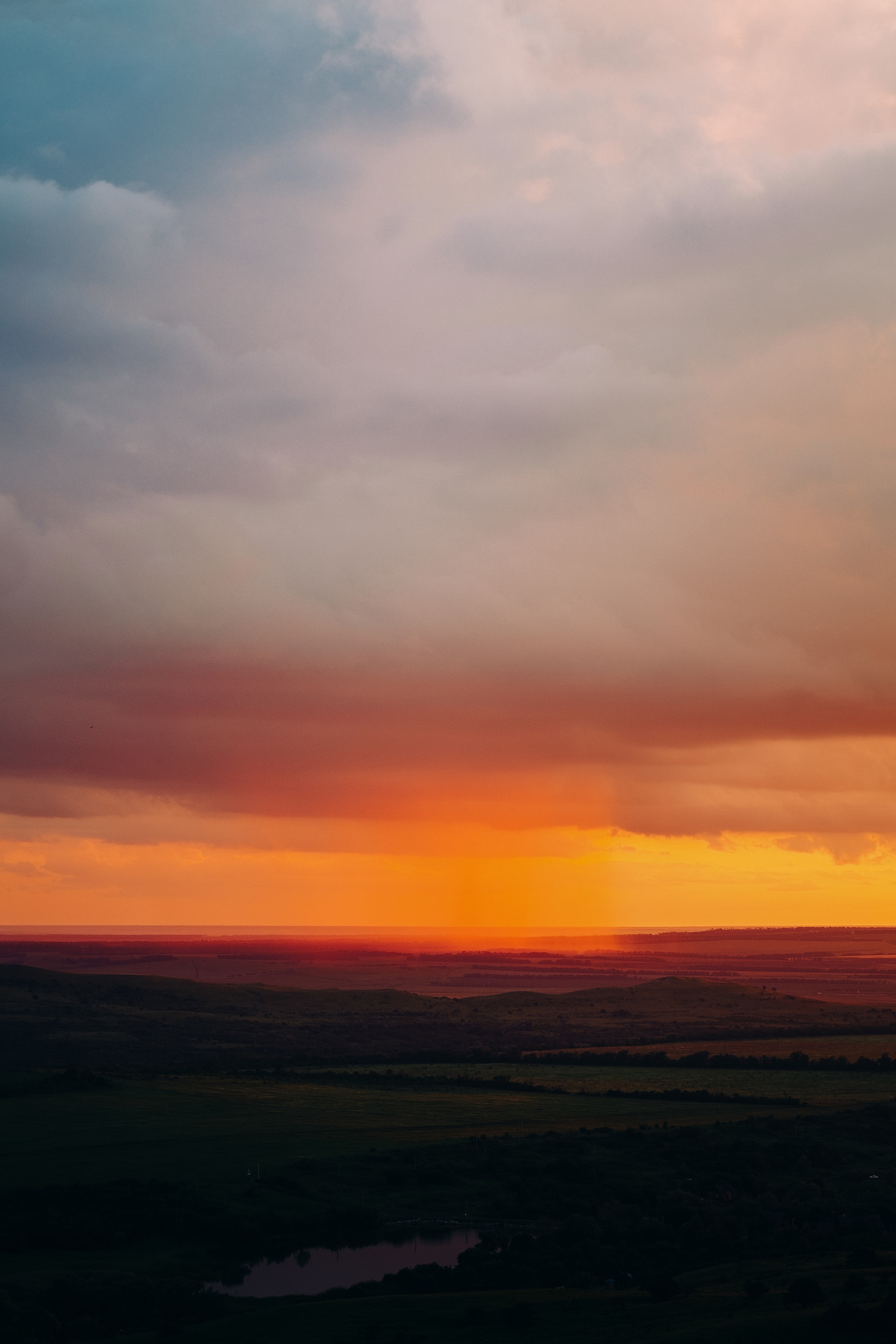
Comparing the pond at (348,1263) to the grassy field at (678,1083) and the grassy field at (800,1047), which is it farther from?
the grassy field at (800,1047)

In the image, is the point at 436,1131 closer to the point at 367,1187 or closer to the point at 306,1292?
the point at 367,1187

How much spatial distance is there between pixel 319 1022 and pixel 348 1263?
378 ft

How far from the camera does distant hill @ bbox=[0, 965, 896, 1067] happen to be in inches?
5123

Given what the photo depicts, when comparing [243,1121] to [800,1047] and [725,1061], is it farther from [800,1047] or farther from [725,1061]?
[800,1047]

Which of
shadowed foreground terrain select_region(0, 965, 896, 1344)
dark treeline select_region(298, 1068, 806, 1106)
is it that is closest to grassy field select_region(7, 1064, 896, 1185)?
shadowed foreground terrain select_region(0, 965, 896, 1344)

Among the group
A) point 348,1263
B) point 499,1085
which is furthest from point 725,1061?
point 348,1263

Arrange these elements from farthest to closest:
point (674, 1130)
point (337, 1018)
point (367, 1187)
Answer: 1. point (337, 1018)
2. point (674, 1130)
3. point (367, 1187)

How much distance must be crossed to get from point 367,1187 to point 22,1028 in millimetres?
85363

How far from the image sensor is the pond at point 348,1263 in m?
49.4

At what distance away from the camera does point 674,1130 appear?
73.8m

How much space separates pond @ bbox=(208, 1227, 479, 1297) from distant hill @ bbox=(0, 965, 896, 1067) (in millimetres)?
65158

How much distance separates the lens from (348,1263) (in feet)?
173

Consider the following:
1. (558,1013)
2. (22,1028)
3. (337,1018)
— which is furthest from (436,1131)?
(558,1013)

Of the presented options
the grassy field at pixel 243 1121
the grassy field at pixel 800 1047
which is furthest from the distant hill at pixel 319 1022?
the grassy field at pixel 243 1121
